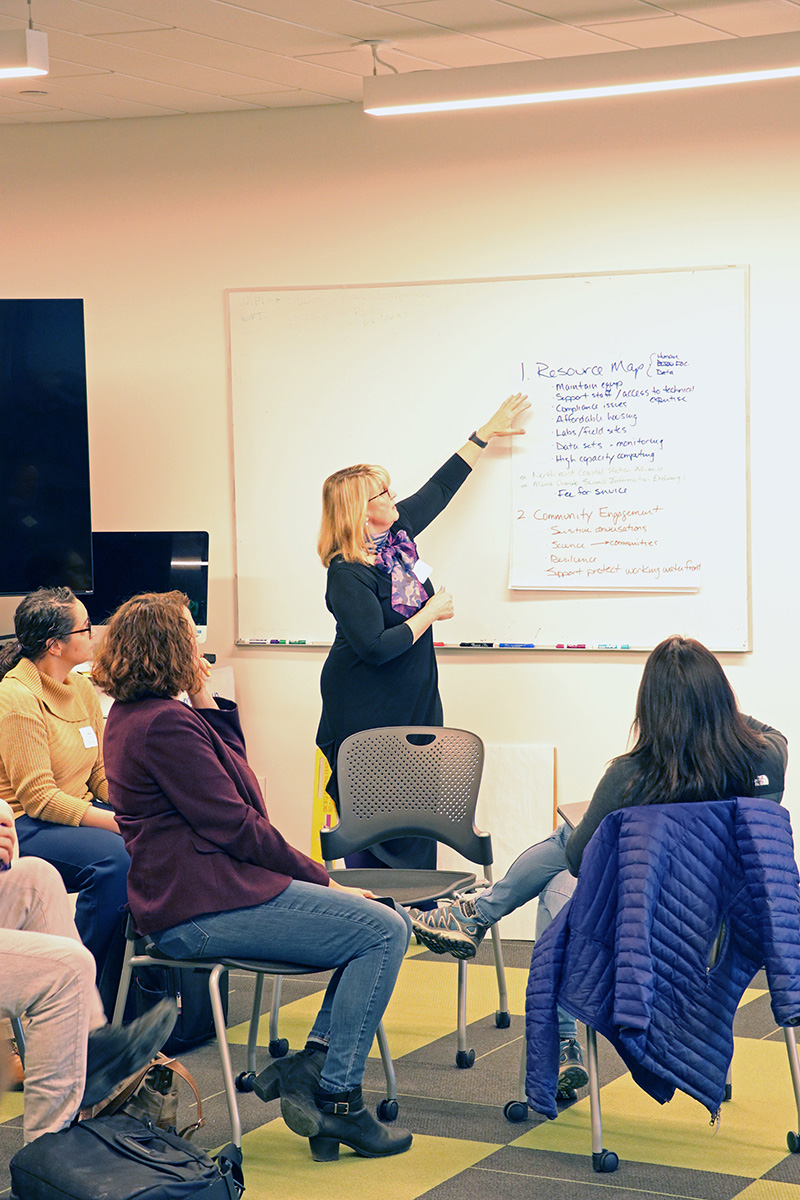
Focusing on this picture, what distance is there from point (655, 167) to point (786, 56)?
802 mm

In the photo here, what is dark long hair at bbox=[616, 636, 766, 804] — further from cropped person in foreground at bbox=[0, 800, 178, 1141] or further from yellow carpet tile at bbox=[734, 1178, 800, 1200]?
cropped person in foreground at bbox=[0, 800, 178, 1141]

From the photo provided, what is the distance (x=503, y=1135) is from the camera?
9.87ft

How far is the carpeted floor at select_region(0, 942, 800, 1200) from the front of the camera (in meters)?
2.72

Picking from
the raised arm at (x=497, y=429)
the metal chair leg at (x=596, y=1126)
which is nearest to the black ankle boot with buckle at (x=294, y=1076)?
the metal chair leg at (x=596, y=1126)

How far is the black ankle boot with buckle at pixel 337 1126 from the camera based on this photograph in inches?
112

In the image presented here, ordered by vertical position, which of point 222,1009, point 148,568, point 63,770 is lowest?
point 222,1009

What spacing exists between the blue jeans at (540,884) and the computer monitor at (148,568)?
77.5 inches

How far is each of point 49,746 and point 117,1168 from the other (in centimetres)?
152

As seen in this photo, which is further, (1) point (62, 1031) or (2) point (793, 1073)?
(2) point (793, 1073)

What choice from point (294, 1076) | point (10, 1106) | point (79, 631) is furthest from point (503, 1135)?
point (79, 631)

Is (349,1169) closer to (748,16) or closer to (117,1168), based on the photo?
(117,1168)

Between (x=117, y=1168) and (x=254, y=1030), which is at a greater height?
(x=117, y=1168)

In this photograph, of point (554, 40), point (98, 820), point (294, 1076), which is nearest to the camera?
point (294, 1076)

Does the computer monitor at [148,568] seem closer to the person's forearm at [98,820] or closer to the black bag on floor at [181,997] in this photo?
the person's forearm at [98,820]
